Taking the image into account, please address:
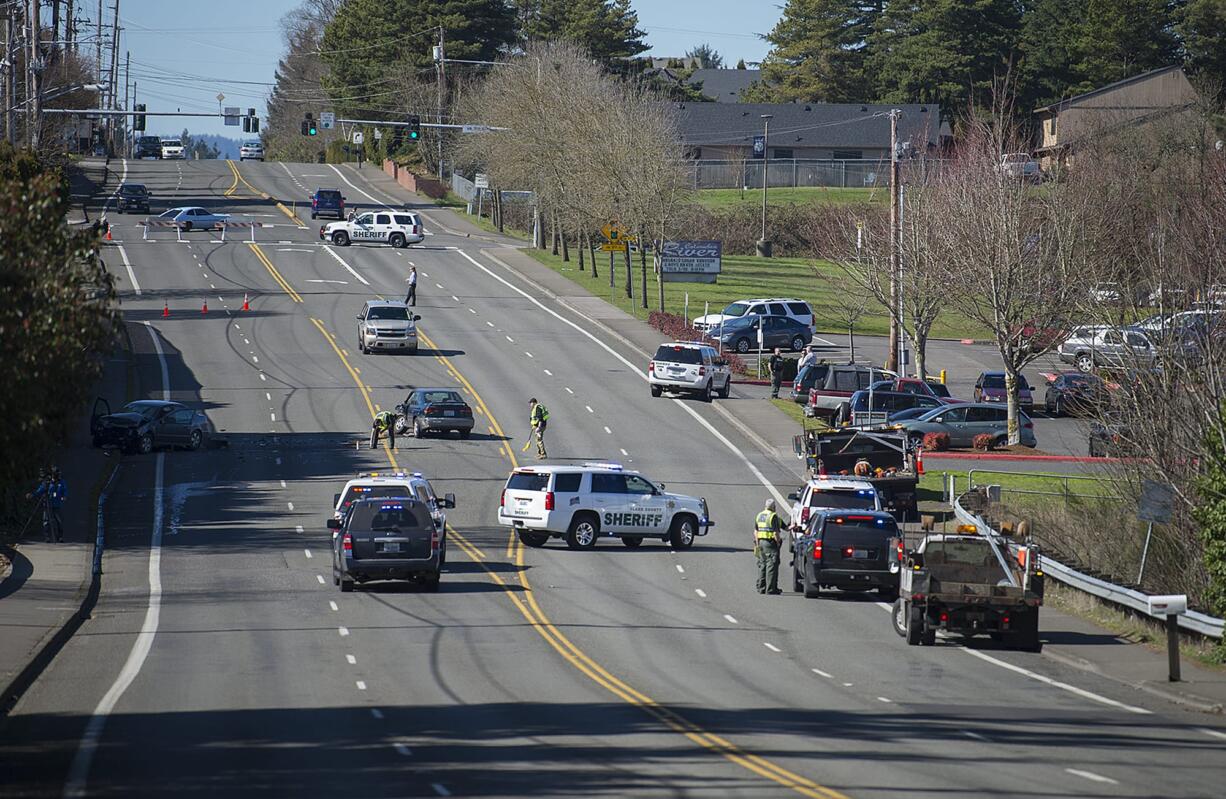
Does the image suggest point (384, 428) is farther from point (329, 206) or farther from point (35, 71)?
point (329, 206)

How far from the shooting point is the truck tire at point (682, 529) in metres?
34.1

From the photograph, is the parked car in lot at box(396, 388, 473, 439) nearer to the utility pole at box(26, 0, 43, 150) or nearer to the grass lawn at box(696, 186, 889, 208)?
the utility pole at box(26, 0, 43, 150)

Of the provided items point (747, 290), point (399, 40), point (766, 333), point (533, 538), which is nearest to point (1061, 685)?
point (533, 538)

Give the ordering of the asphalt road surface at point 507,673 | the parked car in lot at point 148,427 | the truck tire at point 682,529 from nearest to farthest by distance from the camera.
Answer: the asphalt road surface at point 507,673 → the truck tire at point 682,529 → the parked car in lot at point 148,427

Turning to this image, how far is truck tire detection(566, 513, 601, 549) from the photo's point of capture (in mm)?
33594

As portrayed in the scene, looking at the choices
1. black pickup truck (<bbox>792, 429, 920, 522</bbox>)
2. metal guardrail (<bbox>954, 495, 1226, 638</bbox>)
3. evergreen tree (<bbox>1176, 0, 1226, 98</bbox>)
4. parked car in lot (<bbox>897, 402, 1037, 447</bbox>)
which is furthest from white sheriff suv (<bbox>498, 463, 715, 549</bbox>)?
evergreen tree (<bbox>1176, 0, 1226, 98</bbox>)

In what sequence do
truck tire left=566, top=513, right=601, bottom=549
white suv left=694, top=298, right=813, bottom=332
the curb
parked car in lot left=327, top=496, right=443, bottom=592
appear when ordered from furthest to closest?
white suv left=694, top=298, right=813, bottom=332 < truck tire left=566, top=513, right=601, bottom=549 < parked car in lot left=327, top=496, right=443, bottom=592 < the curb

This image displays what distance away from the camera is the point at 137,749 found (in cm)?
1631

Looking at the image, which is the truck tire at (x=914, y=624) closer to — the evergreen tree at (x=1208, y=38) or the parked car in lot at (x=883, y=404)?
the parked car in lot at (x=883, y=404)

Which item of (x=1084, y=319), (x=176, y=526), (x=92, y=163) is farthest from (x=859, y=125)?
(x=176, y=526)

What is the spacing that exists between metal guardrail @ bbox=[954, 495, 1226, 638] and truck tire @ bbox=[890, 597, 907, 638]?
1.90m

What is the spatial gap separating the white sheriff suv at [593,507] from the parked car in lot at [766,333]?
98.4 ft

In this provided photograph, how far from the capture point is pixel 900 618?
984 inches

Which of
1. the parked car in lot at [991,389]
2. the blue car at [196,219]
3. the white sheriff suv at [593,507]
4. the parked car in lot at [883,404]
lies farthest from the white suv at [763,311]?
the blue car at [196,219]
